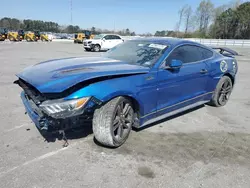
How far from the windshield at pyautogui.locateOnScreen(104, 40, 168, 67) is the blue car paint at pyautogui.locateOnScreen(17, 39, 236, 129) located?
0.42ft

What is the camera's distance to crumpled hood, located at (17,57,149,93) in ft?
9.21

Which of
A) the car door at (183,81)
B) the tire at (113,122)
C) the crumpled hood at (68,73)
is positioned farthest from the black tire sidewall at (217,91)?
the tire at (113,122)

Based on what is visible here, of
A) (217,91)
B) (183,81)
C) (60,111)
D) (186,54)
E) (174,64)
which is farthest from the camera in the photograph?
(217,91)

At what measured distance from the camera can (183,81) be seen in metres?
4.12

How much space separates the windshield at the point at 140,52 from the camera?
3.86 meters

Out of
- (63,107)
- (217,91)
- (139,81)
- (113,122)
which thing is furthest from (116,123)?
(217,91)

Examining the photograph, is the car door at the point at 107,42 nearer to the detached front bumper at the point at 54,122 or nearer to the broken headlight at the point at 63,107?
the detached front bumper at the point at 54,122

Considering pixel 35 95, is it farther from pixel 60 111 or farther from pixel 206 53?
pixel 206 53

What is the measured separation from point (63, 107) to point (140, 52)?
6.18 ft

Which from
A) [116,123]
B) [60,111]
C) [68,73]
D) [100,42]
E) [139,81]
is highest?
[100,42]

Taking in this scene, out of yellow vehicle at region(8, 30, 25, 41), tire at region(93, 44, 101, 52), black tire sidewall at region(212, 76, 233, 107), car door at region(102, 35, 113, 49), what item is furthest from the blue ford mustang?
yellow vehicle at region(8, 30, 25, 41)

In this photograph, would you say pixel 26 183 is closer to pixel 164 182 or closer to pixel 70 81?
pixel 70 81

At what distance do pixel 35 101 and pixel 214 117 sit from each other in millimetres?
3537

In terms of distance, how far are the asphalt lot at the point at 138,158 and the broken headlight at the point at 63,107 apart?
2.18ft
